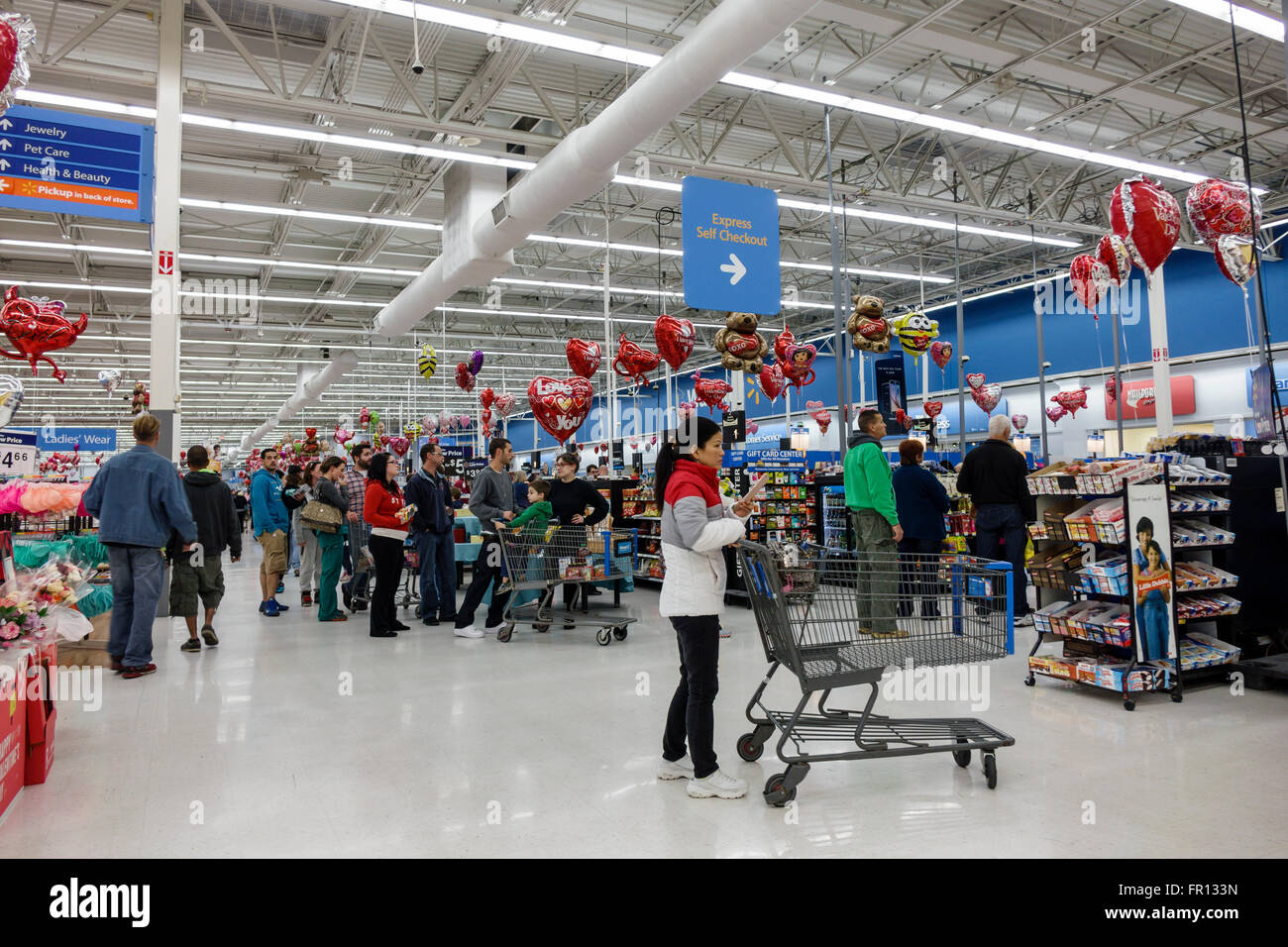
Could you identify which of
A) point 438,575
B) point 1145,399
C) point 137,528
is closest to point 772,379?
point 438,575

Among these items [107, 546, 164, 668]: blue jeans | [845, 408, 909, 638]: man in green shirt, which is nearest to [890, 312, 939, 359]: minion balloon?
[845, 408, 909, 638]: man in green shirt

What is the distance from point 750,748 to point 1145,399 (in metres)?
16.8

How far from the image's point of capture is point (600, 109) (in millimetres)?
11250

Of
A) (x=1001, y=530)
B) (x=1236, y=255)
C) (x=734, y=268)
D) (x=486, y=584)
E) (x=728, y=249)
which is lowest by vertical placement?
(x=486, y=584)

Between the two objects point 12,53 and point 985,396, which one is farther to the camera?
point 985,396

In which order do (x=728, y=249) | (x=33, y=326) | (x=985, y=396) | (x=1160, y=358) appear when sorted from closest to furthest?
(x=33, y=326), (x=728, y=249), (x=1160, y=358), (x=985, y=396)

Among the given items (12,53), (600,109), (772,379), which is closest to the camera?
(12,53)

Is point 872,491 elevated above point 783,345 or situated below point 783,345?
below

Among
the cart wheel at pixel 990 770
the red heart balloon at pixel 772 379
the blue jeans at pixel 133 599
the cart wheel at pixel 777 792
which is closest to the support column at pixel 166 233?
the blue jeans at pixel 133 599

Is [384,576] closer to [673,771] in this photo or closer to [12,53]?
[673,771]

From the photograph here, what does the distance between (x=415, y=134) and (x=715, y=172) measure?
4.40m

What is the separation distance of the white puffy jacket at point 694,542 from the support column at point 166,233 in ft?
18.7
